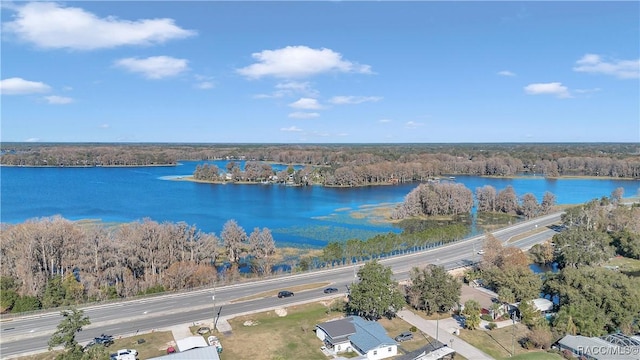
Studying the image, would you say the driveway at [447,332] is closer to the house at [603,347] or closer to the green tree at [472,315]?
the green tree at [472,315]

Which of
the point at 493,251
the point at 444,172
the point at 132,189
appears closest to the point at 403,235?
the point at 493,251

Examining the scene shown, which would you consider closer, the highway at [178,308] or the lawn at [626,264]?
the highway at [178,308]

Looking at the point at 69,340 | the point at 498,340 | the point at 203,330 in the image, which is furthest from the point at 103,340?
the point at 498,340

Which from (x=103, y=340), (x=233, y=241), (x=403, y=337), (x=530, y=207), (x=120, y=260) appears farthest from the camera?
(x=530, y=207)

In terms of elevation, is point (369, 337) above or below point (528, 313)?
below

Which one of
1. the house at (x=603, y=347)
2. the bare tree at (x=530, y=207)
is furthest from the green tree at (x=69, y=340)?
the bare tree at (x=530, y=207)

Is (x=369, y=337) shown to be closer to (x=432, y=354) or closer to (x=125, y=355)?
(x=432, y=354)

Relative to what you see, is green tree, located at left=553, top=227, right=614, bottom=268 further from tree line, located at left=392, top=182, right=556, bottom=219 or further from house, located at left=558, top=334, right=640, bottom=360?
tree line, located at left=392, top=182, right=556, bottom=219
